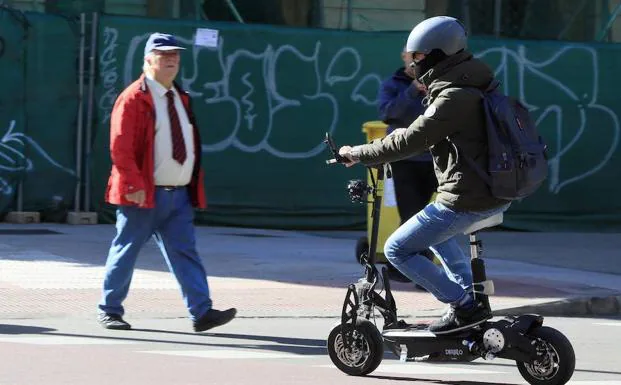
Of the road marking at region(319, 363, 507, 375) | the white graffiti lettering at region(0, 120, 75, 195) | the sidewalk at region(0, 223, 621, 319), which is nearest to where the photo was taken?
the road marking at region(319, 363, 507, 375)

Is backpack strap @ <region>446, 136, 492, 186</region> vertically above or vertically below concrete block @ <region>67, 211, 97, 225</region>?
above

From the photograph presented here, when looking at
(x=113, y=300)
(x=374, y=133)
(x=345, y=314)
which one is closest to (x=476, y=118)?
(x=345, y=314)

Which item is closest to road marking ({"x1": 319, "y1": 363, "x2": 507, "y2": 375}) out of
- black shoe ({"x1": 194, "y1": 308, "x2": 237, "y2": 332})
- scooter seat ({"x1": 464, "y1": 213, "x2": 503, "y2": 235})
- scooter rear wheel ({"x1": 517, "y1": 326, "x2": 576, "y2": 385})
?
scooter rear wheel ({"x1": 517, "y1": 326, "x2": 576, "y2": 385})

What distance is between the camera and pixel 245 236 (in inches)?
646

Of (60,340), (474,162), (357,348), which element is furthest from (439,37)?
(60,340)

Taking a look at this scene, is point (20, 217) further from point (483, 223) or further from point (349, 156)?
point (483, 223)

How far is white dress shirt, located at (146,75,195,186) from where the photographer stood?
9.61 meters

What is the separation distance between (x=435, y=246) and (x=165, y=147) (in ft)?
7.61

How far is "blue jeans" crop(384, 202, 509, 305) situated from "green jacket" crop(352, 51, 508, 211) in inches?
2.4

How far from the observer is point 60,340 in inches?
360

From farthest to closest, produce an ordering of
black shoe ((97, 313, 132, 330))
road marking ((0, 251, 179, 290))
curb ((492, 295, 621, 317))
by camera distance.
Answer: road marking ((0, 251, 179, 290)) < curb ((492, 295, 621, 317)) < black shoe ((97, 313, 132, 330))

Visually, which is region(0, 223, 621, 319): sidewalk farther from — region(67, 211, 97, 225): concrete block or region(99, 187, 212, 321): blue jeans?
region(99, 187, 212, 321): blue jeans

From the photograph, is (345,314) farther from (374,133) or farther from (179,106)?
(374,133)

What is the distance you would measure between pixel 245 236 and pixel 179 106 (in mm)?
6705
